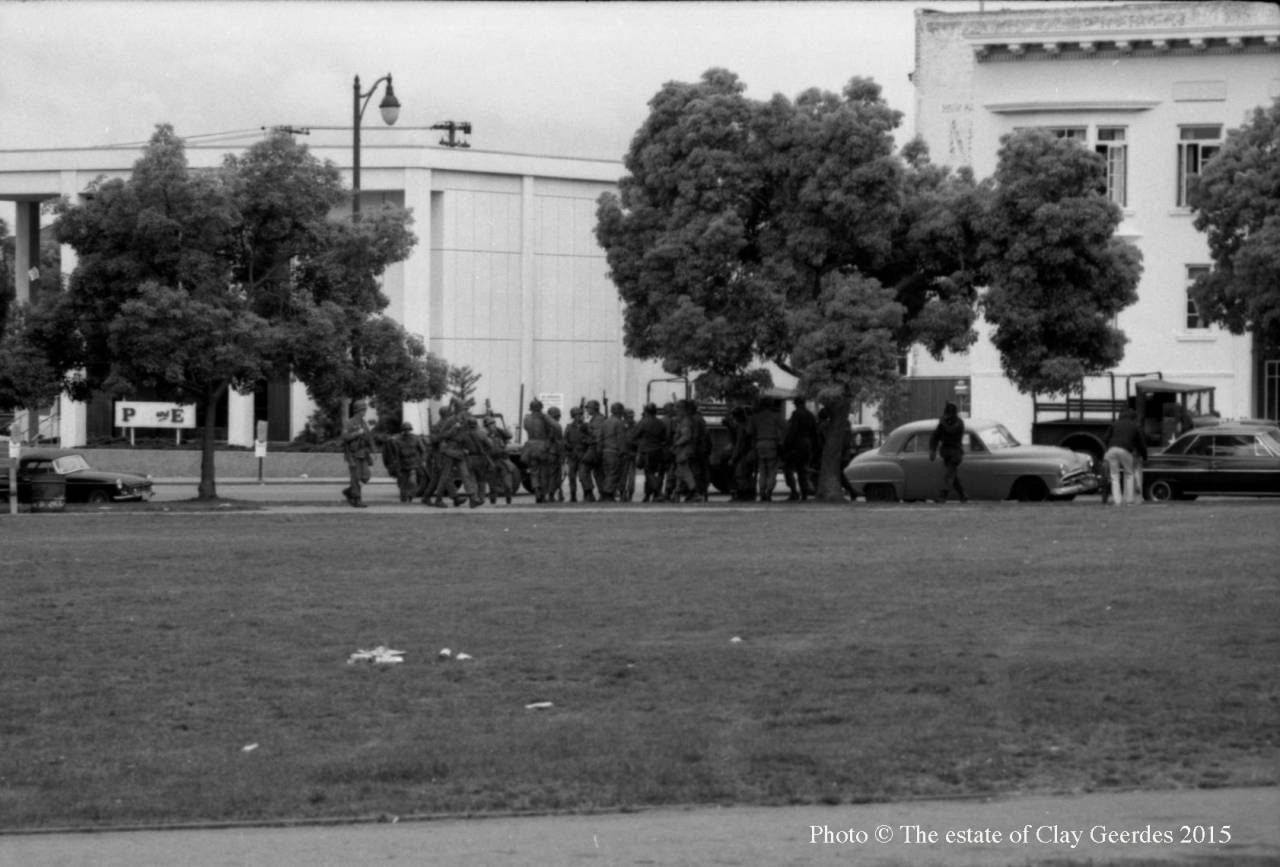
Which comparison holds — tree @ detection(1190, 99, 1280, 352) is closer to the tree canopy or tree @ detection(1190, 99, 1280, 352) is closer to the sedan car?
the tree canopy

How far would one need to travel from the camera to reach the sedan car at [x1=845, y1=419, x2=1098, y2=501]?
33.8 metres

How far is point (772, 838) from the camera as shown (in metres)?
8.41

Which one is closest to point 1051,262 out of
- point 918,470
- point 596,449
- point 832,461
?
point 918,470

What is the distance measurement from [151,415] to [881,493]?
27467 mm

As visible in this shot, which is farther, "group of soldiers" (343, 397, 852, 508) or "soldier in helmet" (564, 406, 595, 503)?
"soldier in helmet" (564, 406, 595, 503)

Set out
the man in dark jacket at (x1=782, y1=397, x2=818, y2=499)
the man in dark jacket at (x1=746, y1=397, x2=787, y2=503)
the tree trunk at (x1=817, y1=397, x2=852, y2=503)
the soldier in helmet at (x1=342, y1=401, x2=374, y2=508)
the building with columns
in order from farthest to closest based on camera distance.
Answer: the building with columns → the man in dark jacket at (x1=782, y1=397, x2=818, y2=499) → the tree trunk at (x1=817, y1=397, x2=852, y2=503) → the man in dark jacket at (x1=746, y1=397, x2=787, y2=503) → the soldier in helmet at (x1=342, y1=401, x2=374, y2=508)

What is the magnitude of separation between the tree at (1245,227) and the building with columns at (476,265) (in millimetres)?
24385

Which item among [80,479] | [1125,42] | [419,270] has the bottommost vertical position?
[80,479]

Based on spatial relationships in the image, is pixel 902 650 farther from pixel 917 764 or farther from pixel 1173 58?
pixel 1173 58

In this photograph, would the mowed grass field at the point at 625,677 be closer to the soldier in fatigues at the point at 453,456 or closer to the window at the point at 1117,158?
the soldier in fatigues at the point at 453,456

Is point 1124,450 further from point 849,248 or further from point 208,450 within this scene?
point 208,450

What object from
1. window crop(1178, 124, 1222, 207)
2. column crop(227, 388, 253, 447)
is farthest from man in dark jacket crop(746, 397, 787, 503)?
column crop(227, 388, 253, 447)

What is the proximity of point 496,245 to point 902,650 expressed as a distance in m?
52.2

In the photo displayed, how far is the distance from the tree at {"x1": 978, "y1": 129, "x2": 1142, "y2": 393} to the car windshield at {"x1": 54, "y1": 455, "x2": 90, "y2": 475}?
1626 centimetres
